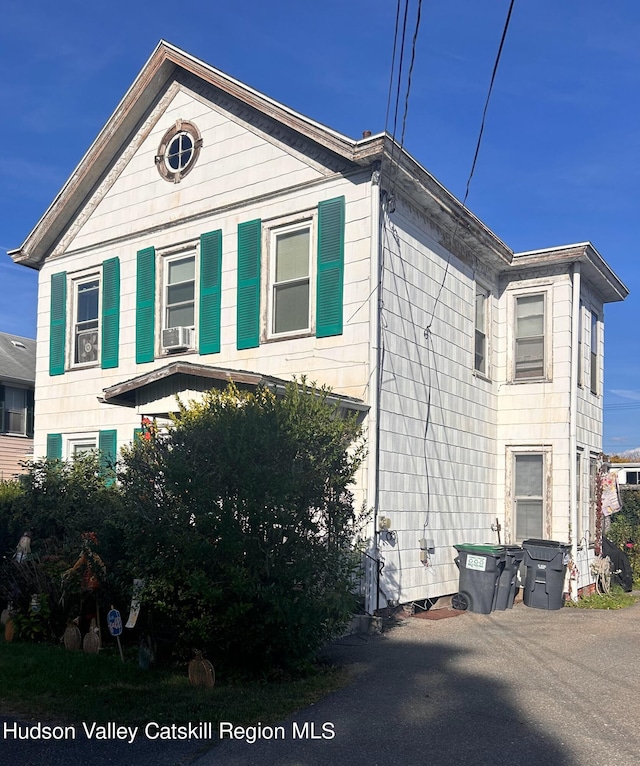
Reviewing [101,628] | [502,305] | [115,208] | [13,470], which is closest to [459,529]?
[502,305]

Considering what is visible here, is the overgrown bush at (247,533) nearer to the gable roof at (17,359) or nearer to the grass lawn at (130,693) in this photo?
the grass lawn at (130,693)

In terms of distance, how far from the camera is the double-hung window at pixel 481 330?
564 inches

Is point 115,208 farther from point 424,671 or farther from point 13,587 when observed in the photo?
point 424,671

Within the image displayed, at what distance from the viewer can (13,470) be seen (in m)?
25.4

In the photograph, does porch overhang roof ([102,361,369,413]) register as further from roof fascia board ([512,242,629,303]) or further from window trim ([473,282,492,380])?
roof fascia board ([512,242,629,303])

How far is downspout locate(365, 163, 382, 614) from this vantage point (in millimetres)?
10408

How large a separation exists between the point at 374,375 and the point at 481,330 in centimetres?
454

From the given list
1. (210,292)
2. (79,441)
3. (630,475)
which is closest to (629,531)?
(630,475)

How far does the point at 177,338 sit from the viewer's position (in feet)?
42.3

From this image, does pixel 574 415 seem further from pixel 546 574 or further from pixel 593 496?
pixel 546 574

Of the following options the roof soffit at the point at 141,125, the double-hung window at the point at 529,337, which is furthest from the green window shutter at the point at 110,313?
the double-hung window at the point at 529,337

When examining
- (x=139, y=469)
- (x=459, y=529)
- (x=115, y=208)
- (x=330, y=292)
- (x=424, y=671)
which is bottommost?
(x=424, y=671)

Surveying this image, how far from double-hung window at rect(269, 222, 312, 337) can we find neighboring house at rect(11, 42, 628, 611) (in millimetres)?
31

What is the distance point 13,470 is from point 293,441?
2049 centimetres
